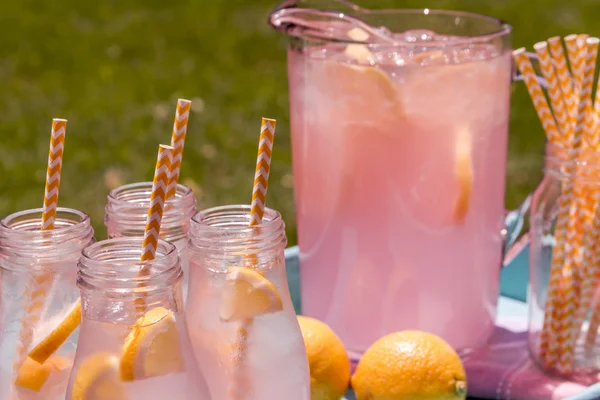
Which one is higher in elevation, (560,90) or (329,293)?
(560,90)

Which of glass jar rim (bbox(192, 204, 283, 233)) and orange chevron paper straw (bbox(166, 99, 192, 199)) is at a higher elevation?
orange chevron paper straw (bbox(166, 99, 192, 199))

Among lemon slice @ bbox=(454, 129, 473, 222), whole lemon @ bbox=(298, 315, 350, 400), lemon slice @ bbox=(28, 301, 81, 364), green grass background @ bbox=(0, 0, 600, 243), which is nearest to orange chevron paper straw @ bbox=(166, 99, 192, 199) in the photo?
lemon slice @ bbox=(28, 301, 81, 364)

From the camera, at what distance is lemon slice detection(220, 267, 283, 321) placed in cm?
81

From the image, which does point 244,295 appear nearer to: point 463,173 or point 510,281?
point 463,173

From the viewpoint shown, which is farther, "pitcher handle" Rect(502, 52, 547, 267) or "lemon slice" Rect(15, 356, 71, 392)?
"pitcher handle" Rect(502, 52, 547, 267)

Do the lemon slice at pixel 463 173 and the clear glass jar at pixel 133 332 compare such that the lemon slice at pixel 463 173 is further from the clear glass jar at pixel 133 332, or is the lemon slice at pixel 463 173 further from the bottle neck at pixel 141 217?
the clear glass jar at pixel 133 332

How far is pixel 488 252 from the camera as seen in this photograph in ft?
4.04

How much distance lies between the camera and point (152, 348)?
0.75m

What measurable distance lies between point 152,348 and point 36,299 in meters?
0.16

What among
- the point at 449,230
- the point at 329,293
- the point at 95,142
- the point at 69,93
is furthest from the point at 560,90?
the point at 69,93

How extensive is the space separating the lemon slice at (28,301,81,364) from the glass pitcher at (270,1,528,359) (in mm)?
443

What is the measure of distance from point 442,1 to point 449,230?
103 inches

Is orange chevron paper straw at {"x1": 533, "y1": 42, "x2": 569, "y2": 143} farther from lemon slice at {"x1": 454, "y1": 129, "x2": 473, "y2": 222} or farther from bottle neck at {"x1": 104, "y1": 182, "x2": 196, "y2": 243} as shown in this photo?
bottle neck at {"x1": 104, "y1": 182, "x2": 196, "y2": 243}

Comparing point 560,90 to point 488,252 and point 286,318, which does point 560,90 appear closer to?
point 488,252
